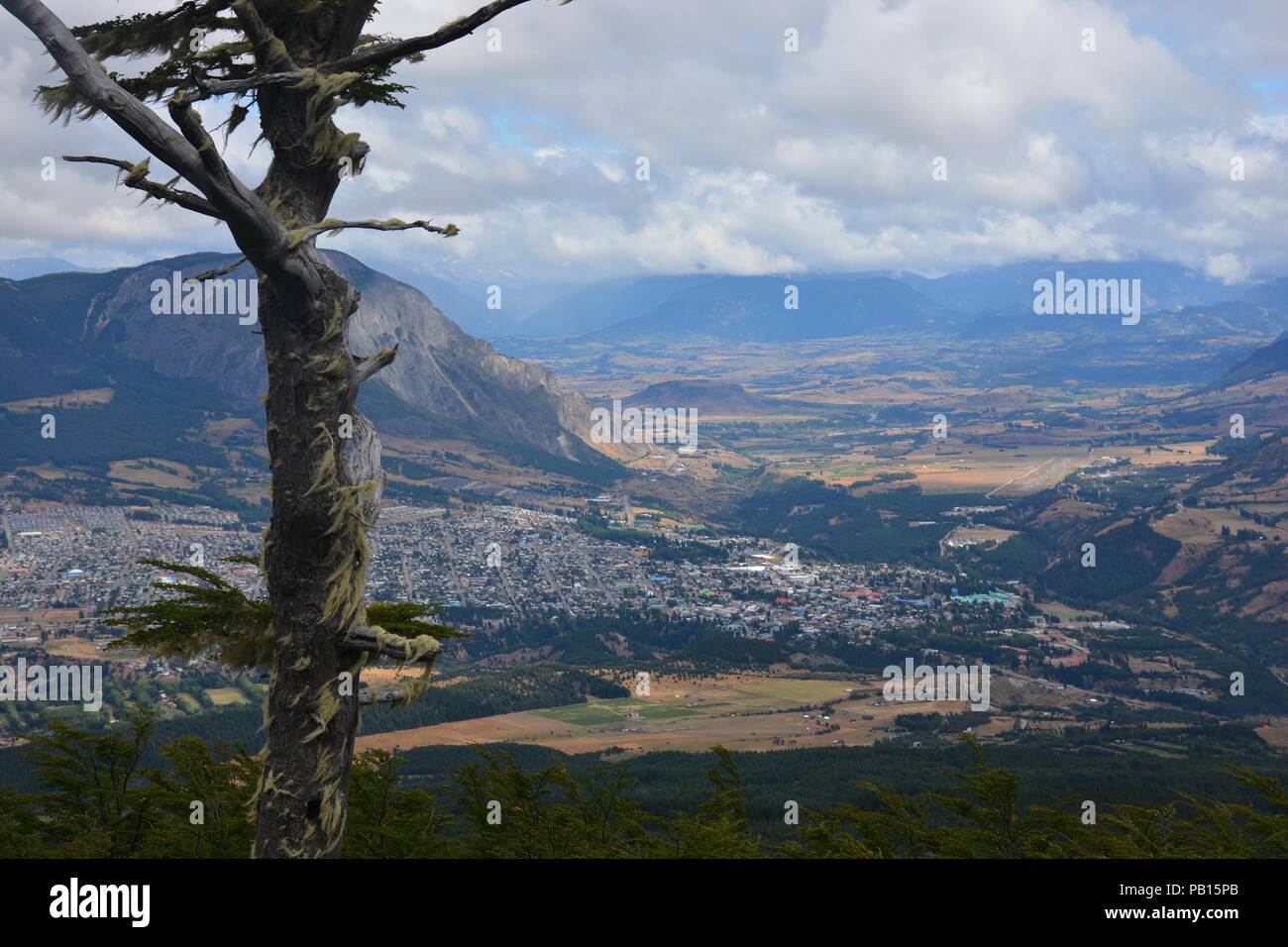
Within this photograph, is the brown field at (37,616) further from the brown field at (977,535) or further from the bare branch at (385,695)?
the brown field at (977,535)

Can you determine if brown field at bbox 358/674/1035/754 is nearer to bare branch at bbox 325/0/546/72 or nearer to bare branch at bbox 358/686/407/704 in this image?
bare branch at bbox 358/686/407/704

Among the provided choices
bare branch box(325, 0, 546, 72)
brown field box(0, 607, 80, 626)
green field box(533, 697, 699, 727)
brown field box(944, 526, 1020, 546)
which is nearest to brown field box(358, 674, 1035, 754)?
green field box(533, 697, 699, 727)

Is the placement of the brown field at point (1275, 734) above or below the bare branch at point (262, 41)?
below

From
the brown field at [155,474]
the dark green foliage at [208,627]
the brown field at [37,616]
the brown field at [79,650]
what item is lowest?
the brown field at [79,650]

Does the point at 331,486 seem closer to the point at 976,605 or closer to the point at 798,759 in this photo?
the point at 798,759

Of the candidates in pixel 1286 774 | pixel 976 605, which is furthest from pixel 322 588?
pixel 976 605

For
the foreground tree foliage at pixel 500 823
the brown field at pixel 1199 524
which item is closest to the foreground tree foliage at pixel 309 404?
the foreground tree foliage at pixel 500 823
